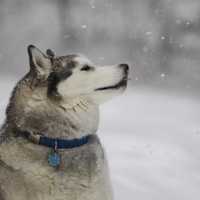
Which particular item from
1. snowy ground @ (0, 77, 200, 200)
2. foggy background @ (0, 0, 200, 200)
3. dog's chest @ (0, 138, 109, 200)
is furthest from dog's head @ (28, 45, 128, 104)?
foggy background @ (0, 0, 200, 200)

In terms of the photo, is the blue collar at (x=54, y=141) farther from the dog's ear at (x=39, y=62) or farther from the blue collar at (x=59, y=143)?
the dog's ear at (x=39, y=62)

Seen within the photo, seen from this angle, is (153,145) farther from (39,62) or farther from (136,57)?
(136,57)

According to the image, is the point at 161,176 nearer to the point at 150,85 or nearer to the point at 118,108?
the point at 118,108

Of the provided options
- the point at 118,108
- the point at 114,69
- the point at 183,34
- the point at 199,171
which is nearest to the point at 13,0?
the point at 183,34

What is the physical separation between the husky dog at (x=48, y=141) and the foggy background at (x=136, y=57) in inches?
134

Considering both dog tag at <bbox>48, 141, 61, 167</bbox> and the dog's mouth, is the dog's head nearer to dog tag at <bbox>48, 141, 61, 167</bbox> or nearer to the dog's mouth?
the dog's mouth

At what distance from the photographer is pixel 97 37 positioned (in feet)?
48.5

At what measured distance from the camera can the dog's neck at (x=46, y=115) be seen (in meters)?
3.98

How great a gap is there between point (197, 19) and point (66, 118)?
10809mm

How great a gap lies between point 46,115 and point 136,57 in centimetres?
1029

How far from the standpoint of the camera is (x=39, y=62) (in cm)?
399

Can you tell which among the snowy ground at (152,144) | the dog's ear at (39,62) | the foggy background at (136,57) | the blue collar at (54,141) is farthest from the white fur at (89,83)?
the foggy background at (136,57)

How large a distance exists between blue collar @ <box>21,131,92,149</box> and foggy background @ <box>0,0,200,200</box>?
3.41 metres

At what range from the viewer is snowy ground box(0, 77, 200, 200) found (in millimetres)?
6938
